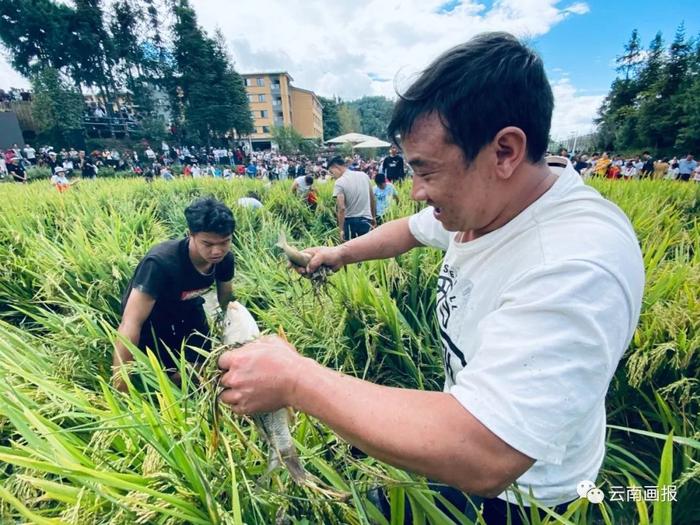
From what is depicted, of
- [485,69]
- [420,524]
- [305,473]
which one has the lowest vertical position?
[420,524]

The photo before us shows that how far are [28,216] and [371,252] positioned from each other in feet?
14.3

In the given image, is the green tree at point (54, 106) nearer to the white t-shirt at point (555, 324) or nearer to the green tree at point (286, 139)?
the green tree at point (286, 139)

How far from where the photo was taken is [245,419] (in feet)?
3.13

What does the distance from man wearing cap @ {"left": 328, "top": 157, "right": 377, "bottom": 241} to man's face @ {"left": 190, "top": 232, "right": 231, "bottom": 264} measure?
10.3 feet

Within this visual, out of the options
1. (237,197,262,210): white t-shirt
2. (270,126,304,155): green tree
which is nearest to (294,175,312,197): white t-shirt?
(237,197,262,210): white t-shirt

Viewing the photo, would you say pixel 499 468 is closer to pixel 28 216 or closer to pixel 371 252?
pixel 371 252

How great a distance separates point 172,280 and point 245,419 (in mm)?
1538

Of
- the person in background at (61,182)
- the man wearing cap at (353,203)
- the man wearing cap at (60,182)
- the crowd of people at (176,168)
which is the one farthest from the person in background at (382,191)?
the man wearing cap at (60,182)

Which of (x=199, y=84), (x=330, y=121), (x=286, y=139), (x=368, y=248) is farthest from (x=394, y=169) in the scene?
(x=330, y=121)

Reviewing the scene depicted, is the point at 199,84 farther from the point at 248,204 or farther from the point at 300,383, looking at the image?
the point at 300,383

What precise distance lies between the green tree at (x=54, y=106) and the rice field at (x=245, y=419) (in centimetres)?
3137

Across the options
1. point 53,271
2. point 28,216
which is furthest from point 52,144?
point 53,271

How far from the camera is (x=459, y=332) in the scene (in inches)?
40.7

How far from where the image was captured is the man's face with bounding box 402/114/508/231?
0.85 meters
